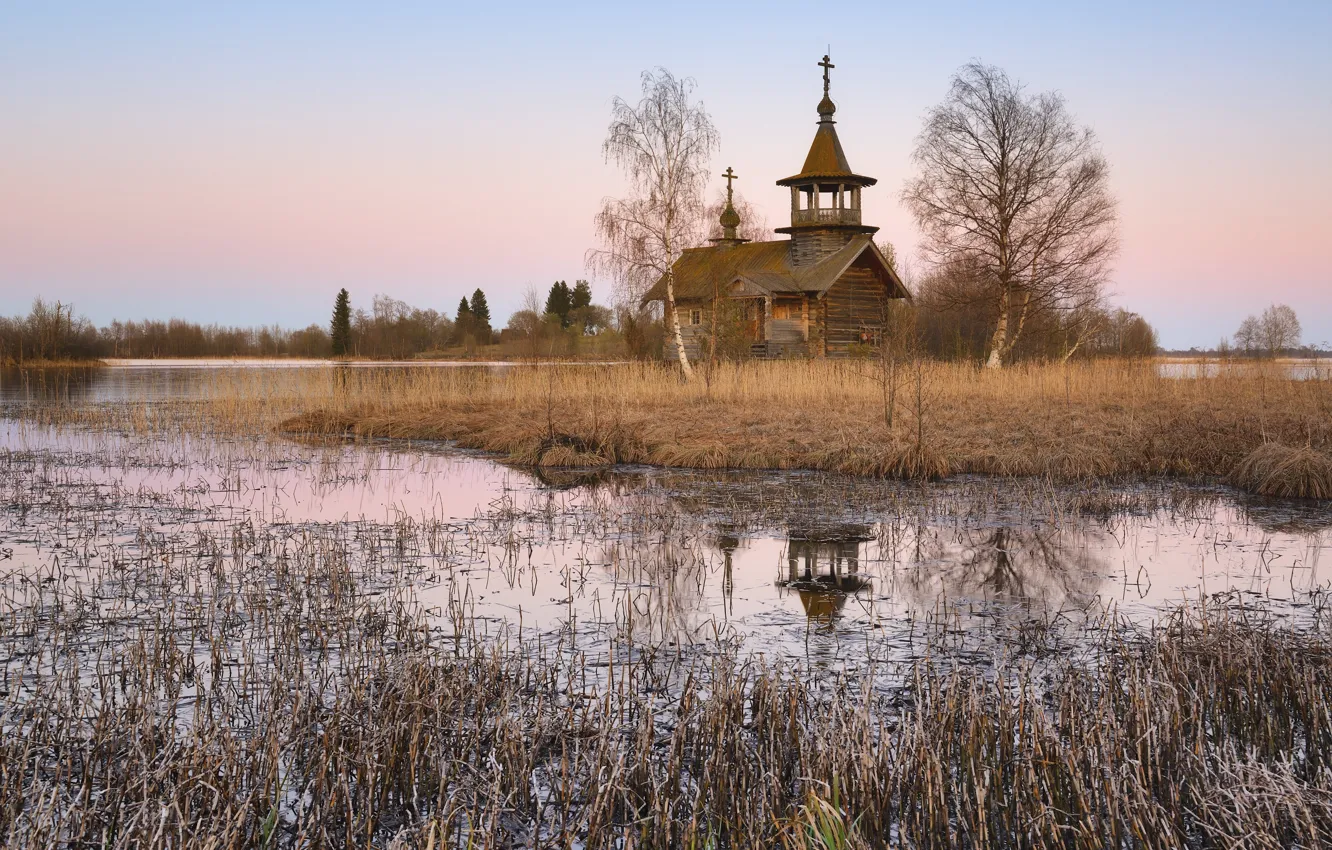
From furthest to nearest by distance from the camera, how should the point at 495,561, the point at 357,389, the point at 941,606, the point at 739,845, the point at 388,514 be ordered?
1. the point at 357,389
2. the point at 388,514
3. the point at 495,561
4. the point at 941,606
5. the point at 739,845

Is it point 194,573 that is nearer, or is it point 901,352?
point 194,573

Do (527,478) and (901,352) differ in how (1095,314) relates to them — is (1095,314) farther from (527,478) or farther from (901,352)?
(527,478)

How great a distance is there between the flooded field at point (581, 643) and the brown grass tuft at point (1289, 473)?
0.37 m

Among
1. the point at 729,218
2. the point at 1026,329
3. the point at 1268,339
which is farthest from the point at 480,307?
the point at 1268,339

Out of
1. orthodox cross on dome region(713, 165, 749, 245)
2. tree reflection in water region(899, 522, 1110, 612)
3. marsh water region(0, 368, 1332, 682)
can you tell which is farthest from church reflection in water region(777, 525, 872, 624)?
orthodox cross on dome region(713, 165, 749, 245)

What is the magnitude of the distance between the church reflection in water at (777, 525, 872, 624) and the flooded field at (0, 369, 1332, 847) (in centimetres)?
4

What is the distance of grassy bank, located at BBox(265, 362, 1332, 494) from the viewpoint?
12922 mm

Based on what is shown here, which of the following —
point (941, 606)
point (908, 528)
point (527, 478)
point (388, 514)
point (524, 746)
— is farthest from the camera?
point (527, 478)

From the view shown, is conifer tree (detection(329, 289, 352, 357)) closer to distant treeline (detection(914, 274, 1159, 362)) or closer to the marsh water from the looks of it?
distant treeline (detection(914, 274, 1159, 362))

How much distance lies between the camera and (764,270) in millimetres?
36438

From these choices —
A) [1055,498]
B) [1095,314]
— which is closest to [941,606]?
[1055,498]

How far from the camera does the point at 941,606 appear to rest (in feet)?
20.8

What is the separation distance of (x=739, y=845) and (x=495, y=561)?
4.76 meters

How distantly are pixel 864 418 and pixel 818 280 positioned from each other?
18535mm
